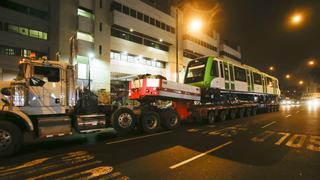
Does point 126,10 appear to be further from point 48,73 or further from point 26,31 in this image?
point 48,73

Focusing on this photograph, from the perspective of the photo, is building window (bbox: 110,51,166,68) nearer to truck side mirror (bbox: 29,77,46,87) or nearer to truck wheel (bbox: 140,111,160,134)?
truck wheel (bbox: 140,111,160,134)

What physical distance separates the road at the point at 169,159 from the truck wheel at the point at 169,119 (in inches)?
106

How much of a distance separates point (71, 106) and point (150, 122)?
13.6 ft

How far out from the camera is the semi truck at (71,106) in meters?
7.61

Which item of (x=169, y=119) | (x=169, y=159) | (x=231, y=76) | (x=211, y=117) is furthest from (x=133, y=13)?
(x=169, y=159)

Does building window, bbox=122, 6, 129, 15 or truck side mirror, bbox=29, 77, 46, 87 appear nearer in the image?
truck side mirror, bbox=29, 77, 46, 87

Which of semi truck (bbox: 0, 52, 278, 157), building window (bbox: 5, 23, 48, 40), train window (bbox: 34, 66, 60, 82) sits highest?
building window (bbox: 5, 23, 48, 40)

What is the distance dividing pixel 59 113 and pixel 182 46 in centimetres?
3947

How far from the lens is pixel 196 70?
1673 centimetres

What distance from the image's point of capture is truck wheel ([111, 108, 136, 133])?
10391 millimetres

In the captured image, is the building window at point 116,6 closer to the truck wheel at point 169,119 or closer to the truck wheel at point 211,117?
the truck wheel at point 211,117

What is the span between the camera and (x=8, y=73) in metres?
25.9

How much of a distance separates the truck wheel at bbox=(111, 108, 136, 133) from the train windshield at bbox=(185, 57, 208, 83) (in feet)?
22.6

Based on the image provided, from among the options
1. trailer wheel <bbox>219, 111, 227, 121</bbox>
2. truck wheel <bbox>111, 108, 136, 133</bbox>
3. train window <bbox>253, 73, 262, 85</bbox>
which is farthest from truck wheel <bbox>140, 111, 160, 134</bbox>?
train window <bbox>253, 73, 262, 85</bbox>
